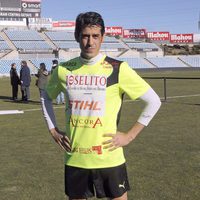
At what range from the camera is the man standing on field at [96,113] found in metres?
3.18

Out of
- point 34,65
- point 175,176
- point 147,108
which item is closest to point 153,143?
point 175,176

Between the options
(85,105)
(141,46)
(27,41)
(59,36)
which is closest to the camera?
(85,105)

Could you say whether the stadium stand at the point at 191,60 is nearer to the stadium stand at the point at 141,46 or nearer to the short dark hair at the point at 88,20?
the stadium stand at the point at 141,46

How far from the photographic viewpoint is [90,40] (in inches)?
124

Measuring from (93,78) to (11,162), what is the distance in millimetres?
4778

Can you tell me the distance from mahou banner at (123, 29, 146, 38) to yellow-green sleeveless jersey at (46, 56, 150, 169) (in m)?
98.3

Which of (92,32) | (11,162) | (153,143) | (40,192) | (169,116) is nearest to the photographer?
(92,32)

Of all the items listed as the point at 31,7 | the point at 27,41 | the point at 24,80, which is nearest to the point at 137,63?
the point at 27,41

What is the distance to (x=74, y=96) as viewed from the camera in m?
3.28

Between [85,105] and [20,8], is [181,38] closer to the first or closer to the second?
[20,8]

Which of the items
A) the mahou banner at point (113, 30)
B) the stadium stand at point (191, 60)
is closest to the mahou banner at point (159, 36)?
the mahou banner at point (113, 30)

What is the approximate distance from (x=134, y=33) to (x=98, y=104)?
9943 centimetres

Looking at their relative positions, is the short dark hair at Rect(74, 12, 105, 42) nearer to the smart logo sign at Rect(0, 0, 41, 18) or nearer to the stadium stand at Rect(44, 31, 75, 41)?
the stadium stand at Rect(44, 31, 75, 41)

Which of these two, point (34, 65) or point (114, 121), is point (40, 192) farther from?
point (34, 65)
